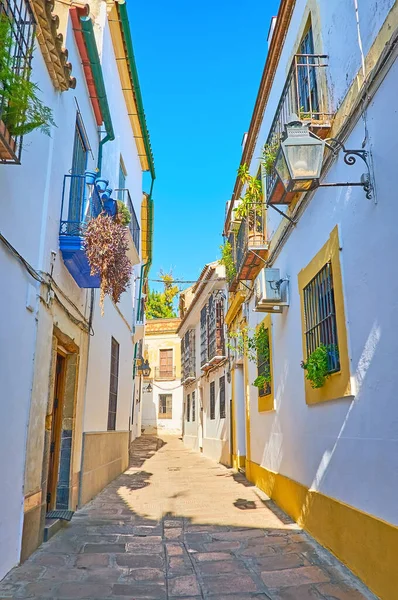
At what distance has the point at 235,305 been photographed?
11891 mm

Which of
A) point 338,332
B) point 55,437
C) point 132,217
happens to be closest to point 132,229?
point 132,217

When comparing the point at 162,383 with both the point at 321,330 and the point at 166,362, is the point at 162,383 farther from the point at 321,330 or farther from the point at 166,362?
the point at 321,330

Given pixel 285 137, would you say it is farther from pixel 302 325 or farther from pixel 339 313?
pixel 302 325

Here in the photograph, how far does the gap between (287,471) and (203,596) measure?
306 cm

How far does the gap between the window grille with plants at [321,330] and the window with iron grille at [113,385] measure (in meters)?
5.16

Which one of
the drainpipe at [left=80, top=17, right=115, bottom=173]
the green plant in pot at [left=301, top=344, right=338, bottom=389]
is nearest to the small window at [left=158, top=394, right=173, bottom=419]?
the drainpipe at [left=80, top=17, right=115, bottom=173]

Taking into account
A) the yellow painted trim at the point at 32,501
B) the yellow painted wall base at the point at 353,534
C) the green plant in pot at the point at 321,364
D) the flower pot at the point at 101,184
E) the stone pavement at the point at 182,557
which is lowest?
the stone pavement at the point at 182,557

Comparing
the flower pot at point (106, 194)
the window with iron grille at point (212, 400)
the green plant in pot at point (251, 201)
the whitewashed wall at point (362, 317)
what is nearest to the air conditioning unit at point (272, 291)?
the whitewashed wall at point (362, 317)

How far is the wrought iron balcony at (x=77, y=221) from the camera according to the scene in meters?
5.57

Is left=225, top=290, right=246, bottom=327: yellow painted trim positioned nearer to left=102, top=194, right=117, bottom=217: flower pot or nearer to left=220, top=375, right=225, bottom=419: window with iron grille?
left=220, top=375, right=225, bottom=419: window with iron grille

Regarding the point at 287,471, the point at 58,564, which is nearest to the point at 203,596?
the point at 58,564

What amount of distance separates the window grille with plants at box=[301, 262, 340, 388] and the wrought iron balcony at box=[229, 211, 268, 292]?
276cm

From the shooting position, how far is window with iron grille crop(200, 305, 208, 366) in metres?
16.6

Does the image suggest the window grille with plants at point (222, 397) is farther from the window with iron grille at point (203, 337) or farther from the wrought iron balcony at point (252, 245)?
the wrought iron balcony at point (252, 245)
